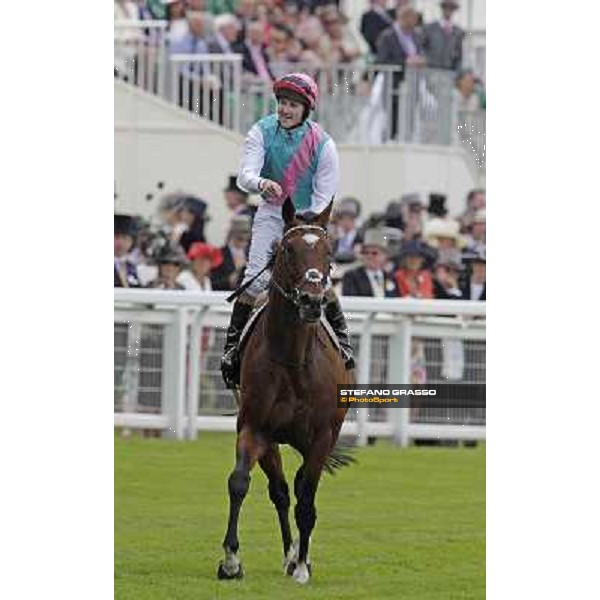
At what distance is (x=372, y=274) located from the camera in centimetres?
1438

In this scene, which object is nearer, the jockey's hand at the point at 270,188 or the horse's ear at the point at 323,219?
the horse's ear at the point at 323,219

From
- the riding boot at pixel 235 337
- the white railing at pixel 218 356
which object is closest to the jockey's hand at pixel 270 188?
the riding boot at pixel 235 337

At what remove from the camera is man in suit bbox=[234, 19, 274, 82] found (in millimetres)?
13633

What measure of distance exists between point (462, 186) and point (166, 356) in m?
2.22

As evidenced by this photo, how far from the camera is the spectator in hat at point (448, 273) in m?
14.3

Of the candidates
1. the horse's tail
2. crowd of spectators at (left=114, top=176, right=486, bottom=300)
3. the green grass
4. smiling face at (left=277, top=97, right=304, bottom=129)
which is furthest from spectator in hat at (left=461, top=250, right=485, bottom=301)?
smiling face at (left=277, top=97, right=304, bottom=129)

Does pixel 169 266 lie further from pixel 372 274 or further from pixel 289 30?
pixel 289 30

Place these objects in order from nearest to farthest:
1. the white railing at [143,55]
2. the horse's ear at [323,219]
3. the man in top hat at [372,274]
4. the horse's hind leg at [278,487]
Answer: the horse's ear at [323,219] < the horse's hind leg at [278,487] < the white railing at [143,55] < the man in top hat at [372,274]

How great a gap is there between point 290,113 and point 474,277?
8.73ft

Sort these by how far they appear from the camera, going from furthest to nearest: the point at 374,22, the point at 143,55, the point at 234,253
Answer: the point at 374,22
the point at 143,55
the point at 234,253

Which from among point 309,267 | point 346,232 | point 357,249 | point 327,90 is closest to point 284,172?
point 309,267

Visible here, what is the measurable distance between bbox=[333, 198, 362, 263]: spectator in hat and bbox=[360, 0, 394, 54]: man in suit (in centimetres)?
119

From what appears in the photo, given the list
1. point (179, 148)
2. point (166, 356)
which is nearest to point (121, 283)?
point (179, 148)

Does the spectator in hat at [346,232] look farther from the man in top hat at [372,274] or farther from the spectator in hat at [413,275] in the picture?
the spectator in hat at [413,275]
